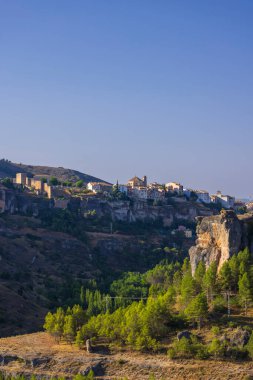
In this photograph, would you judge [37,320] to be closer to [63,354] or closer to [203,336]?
[63,354]

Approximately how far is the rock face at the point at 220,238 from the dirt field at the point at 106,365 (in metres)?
13.2

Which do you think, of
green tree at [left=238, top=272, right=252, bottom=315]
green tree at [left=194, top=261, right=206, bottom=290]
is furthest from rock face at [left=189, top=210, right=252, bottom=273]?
green tree at [left=238, top=272, right=252, bottom=315]

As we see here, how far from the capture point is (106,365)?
41.2 m

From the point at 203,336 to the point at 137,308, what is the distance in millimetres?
6322

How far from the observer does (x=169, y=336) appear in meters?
43.6

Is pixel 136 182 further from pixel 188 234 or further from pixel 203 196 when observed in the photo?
pixel 188 234

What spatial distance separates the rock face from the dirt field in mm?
13217

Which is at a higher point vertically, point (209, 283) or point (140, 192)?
Result: point (140, 192)

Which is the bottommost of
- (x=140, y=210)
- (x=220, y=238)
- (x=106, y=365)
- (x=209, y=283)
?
(x=106, y=365)

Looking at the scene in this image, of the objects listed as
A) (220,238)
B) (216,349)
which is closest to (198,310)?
(216,349)

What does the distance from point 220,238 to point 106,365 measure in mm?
15740

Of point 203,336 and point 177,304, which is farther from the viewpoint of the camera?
A: point 177,304

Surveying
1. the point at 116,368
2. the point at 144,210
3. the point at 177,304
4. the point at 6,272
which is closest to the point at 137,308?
the point at 177,304

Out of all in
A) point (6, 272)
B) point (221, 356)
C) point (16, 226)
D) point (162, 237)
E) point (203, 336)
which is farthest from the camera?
point (162, 237)
